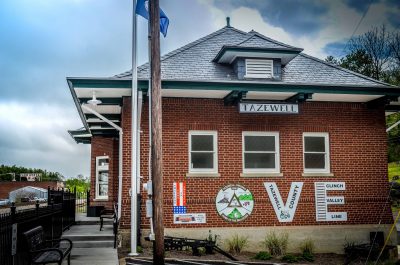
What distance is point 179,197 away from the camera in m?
14.8

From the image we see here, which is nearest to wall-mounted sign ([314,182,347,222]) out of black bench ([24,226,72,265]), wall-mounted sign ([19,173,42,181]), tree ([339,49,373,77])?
black bench ([24,226,72,265])

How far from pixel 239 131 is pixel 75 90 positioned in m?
5.45

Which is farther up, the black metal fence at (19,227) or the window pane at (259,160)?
the window pane at (259,160)

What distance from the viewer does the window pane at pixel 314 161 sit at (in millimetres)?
16078

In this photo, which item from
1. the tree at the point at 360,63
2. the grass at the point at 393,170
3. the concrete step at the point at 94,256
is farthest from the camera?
the tree at the point at 360,63

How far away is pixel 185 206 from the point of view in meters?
14.8

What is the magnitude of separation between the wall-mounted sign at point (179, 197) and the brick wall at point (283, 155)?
0.46 ft

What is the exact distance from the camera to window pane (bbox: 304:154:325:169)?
16.1 meters

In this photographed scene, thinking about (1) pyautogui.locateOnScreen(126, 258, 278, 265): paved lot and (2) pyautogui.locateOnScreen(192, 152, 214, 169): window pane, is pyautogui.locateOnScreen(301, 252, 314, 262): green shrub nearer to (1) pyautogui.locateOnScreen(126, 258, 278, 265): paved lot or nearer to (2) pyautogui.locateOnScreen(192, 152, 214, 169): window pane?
(1) pyautogui.locateOnScreen(126, 258, 278, 265): paved lot

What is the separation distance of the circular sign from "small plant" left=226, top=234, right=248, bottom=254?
2.06ft

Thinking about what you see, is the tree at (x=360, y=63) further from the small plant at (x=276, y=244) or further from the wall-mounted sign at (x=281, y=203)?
the small plant at (x=276, y=244)

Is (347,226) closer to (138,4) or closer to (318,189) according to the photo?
(318,189)

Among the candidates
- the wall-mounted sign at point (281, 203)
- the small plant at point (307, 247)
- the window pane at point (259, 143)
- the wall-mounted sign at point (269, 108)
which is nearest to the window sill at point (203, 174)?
the window pane at point (259, 143)

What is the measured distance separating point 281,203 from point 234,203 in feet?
5.30
